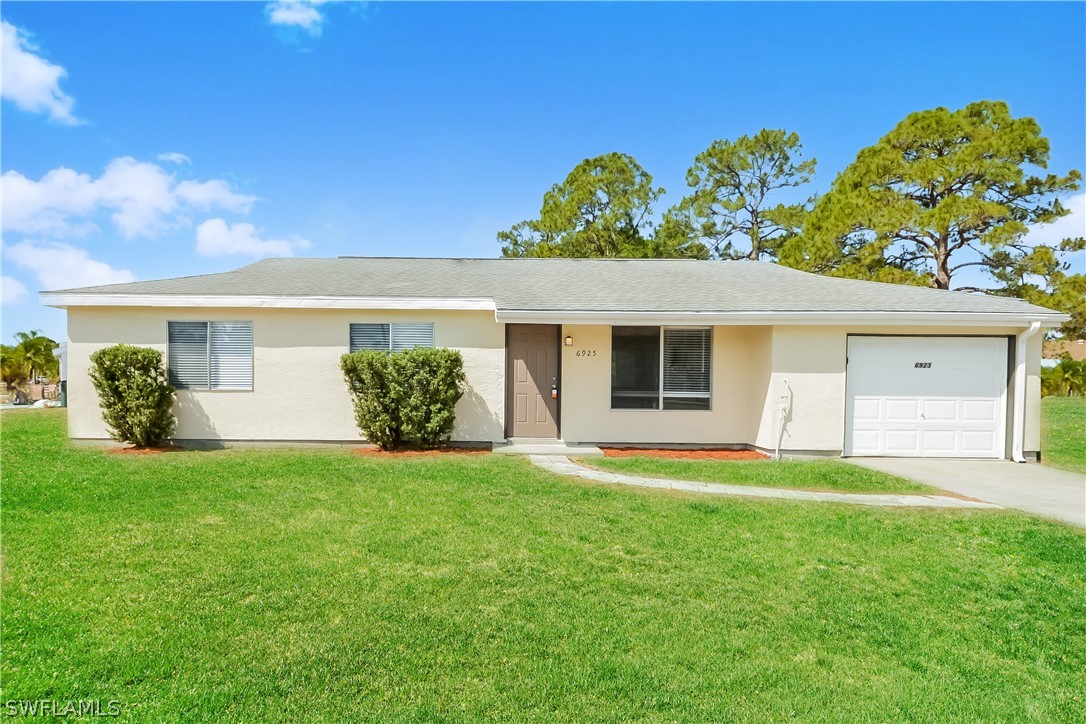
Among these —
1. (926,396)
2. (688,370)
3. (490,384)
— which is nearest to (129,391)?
(490,384)

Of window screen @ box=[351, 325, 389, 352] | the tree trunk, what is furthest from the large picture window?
the tree trunk

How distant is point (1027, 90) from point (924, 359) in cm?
1615

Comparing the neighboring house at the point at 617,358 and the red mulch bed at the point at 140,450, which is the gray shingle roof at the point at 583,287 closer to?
the neighboring house at the point at 617,358

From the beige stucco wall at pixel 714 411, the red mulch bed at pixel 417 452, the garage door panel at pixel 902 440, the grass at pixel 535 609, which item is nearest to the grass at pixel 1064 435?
the garage door panel at pixel 902 440

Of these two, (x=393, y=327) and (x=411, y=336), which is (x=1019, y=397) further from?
(x=393, y=327)

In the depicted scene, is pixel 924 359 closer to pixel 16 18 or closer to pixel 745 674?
pixel 745 674

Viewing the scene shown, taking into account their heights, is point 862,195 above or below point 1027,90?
below

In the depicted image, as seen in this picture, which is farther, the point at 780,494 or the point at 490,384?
the point at 490,384

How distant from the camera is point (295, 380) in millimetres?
10141

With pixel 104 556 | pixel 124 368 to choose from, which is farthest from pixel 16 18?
pixel 104 556

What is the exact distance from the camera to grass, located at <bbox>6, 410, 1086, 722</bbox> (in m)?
2.77

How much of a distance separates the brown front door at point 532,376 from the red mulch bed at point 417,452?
102 centimetres

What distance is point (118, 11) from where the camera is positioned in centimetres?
920

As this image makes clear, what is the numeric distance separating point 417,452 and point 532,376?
2.65m
